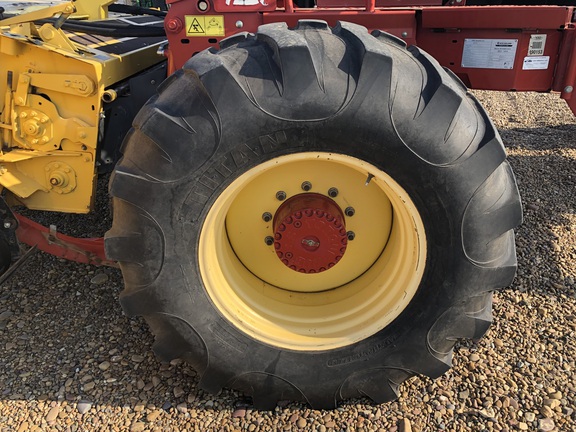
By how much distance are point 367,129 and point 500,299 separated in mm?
1595

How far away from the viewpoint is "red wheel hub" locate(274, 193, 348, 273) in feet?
6.71

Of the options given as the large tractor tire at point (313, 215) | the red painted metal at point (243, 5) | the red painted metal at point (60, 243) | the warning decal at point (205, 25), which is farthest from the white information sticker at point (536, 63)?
the red painted metal at point (60, 243)

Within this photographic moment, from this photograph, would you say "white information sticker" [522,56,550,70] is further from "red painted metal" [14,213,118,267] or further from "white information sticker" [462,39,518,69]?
"red painted metal" [14,213,118,267]

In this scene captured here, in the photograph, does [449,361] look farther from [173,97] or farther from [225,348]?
[173,97]

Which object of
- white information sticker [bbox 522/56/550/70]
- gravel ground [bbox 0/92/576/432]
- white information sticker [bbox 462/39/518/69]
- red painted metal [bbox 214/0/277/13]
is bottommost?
gravel ground [bbox 0/92/576/432]

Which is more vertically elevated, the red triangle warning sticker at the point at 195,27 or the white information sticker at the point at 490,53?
the red triangle warning sticker at the point at 195,27

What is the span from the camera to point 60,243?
9.35 feet

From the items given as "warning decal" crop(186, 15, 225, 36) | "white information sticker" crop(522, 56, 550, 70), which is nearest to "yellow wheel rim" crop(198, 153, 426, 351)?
"warning decal" crop(186, 15, 225, 36)

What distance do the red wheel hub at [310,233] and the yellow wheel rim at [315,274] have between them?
0.07 meters

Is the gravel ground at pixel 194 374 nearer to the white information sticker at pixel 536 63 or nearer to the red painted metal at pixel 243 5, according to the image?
the white information sticker at pixel 536 63

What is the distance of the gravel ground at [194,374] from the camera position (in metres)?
2.21

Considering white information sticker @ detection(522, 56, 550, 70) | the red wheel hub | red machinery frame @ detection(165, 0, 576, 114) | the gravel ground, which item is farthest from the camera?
white information sticker @ detection(522, 56, 550, 70)

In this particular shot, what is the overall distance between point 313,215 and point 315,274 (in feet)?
1.30

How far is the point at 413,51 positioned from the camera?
1.94m
